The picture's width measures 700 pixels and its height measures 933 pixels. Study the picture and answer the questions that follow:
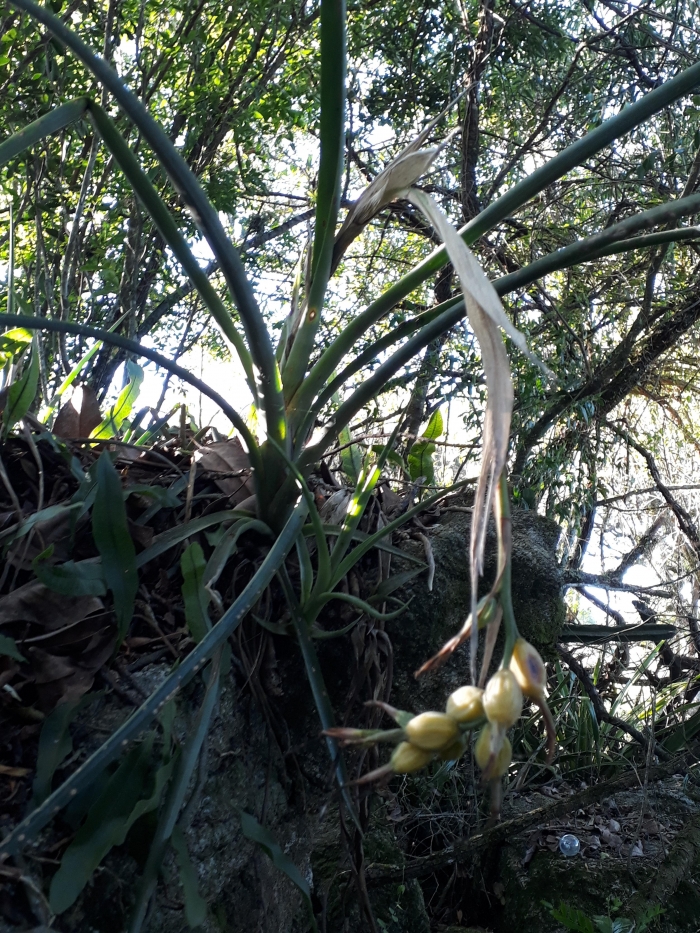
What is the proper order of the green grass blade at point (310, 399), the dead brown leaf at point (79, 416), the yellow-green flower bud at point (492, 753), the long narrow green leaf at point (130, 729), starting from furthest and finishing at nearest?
the dead brown leaf at point (79, 416), the green grass blade at point (310, 399), the long narrow green leaf at point (130, 729), the yellow-green flower bud at point (492, 753)

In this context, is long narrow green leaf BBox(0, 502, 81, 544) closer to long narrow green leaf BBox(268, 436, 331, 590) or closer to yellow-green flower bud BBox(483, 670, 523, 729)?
long narrow green leaf BBox(268, 436, 331, 590)

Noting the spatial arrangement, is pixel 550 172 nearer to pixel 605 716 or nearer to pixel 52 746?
pixel 52 746

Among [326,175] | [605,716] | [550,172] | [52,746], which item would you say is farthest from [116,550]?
[605,716]

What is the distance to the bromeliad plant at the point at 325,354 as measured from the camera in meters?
0.37

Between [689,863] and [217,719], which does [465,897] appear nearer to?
[689,863]

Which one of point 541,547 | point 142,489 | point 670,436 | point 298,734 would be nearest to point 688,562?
point 670,436

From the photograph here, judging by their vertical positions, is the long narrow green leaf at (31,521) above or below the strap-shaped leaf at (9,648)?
above

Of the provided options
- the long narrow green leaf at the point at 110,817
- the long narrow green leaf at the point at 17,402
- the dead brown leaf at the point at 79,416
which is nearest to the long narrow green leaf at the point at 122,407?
the dead brown leaf at the point at 79,416

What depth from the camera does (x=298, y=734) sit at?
0.90 meters

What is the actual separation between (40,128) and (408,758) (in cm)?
61

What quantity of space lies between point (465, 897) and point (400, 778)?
25 cm

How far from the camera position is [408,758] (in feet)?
1.16

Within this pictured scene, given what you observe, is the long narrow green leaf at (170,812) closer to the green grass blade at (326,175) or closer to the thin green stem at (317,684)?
the thin green stem at (317,684)

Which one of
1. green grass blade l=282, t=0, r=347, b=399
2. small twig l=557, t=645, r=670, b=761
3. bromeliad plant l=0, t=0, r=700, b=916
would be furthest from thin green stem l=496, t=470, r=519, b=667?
small twig l=557, t=645, r=670, b=761
